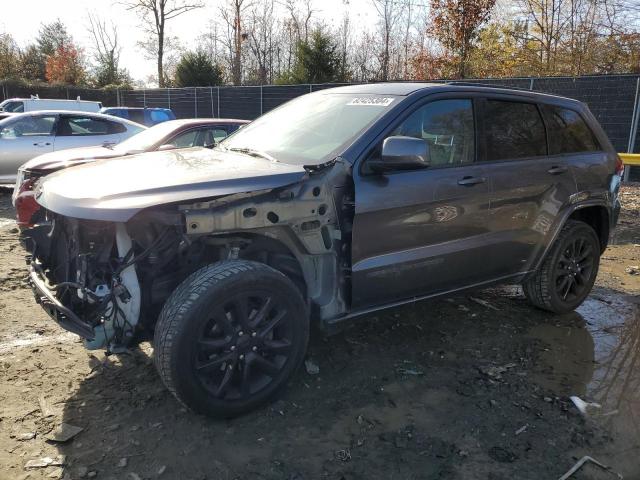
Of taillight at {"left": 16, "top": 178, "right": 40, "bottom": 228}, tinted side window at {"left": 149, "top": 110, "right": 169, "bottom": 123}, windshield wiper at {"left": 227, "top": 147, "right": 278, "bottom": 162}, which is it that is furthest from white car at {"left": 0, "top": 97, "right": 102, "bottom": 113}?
windshield wiper at {"left": 227, "top": 147, "right": 278, "bottom": 162}

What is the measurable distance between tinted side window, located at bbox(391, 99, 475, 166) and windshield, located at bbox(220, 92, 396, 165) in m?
0.23

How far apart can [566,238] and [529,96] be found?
4.12 ft

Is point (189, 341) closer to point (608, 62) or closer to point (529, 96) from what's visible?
point (529, 96)

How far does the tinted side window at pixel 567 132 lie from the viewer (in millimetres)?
4297

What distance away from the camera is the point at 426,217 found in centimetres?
344

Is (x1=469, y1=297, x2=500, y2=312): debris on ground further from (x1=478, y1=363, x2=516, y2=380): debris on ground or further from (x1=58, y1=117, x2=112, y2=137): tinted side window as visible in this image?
(x1=58, y1=117, x2=112, y2=137): tinted side window

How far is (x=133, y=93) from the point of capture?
27.3 metres

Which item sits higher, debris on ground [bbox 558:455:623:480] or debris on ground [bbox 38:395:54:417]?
debris on ground [bbox 38:395:54:417]

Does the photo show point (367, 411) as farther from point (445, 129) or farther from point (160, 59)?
point (160, 59)

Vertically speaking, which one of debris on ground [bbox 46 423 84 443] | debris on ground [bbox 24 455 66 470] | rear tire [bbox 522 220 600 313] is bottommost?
debris on ground [bbox 24 455 66 470]

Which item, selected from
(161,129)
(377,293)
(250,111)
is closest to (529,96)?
A: (377,293)

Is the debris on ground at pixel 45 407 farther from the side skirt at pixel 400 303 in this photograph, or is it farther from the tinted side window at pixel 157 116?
the tinted side window at pixel 157 116

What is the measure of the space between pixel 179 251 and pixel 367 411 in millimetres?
1444

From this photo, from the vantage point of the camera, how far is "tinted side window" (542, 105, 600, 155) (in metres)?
4.30
